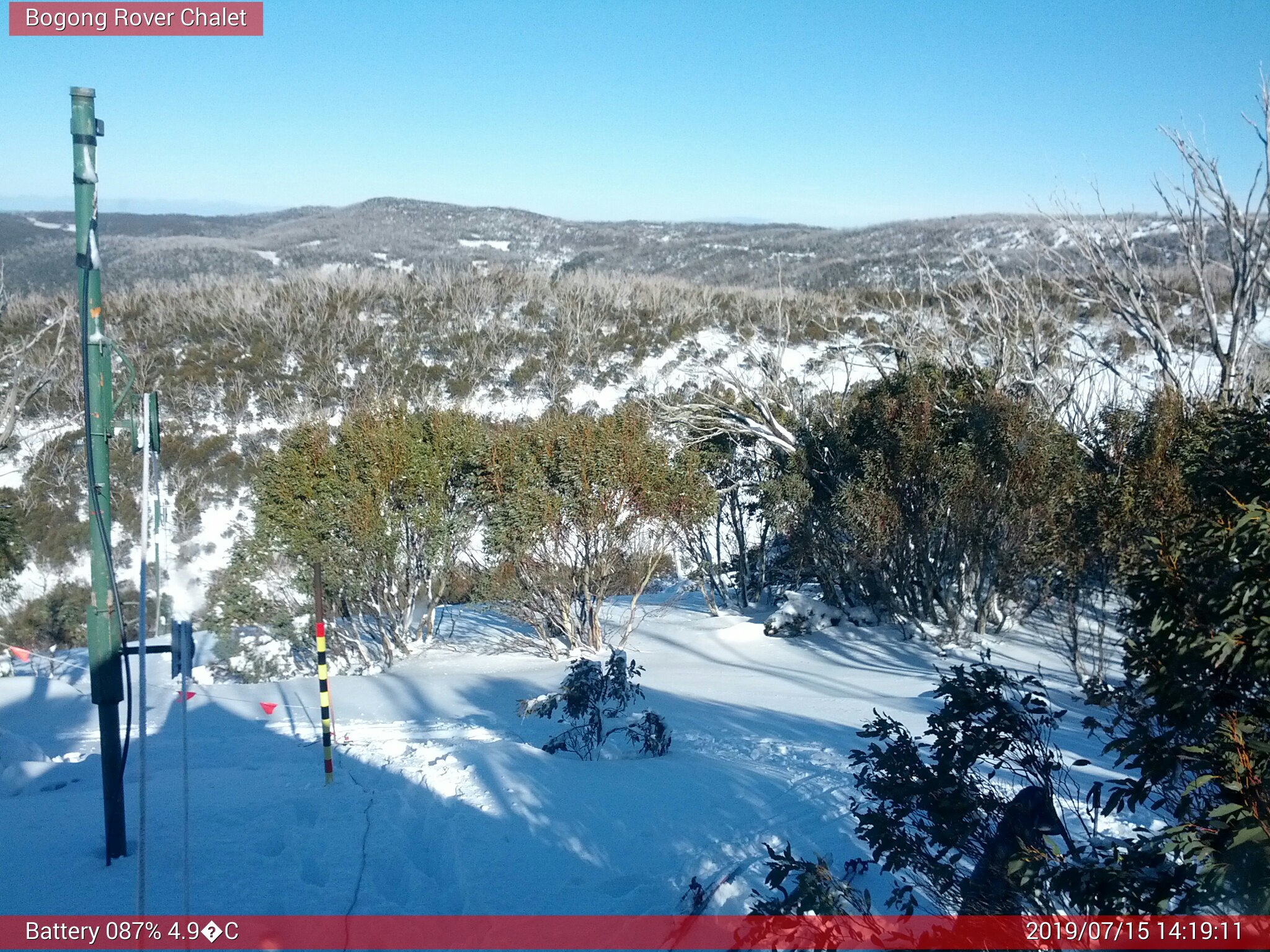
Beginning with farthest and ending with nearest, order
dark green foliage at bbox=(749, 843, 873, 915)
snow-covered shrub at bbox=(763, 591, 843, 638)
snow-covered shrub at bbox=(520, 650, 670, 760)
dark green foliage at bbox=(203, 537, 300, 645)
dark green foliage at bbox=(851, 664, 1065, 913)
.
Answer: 1. snow-covered shrub at bbox=(763, 591, 843, 638)
2. dark green foliage at bbox=(203, 537, 300, 645)
3. snow-covered shrub at bbox=(520, 650, 670, 760)
4. dark green foliage at bbox=(851, 664, 1065, 913)
5. dark green foliage at bbox=(749, 843, 873, 915)

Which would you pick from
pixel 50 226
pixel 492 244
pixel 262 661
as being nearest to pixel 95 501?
pixel 262 661

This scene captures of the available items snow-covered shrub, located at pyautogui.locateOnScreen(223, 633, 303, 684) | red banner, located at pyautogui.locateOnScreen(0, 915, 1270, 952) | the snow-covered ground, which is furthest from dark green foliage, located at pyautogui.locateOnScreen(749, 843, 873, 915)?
snow-covered shrub, located at pyautogui.locateOnScreen(223, 633, 303, 684)

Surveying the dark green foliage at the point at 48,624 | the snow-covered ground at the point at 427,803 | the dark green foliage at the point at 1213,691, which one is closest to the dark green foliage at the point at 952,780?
the dark green foliage at the point at 1213,691

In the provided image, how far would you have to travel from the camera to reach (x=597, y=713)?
7.50 m

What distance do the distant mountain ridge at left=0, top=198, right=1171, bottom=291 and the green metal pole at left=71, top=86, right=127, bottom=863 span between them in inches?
1748

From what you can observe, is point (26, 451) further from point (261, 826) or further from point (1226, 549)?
point (1226, 549)

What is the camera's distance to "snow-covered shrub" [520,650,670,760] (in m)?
7.12

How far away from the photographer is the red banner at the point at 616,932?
2.58 meters

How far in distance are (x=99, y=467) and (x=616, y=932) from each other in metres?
3.20

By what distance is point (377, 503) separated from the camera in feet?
43.3

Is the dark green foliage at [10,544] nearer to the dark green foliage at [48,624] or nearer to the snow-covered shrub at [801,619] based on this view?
the dark green foliage at [48,624]

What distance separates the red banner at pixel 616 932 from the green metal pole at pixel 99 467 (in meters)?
0.74

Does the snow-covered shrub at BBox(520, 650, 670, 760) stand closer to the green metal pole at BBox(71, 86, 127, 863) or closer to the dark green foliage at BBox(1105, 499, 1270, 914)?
the green metal pole at BBox(71, 86, 127, 863)

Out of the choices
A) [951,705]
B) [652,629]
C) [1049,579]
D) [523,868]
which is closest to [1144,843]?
[951,705]
